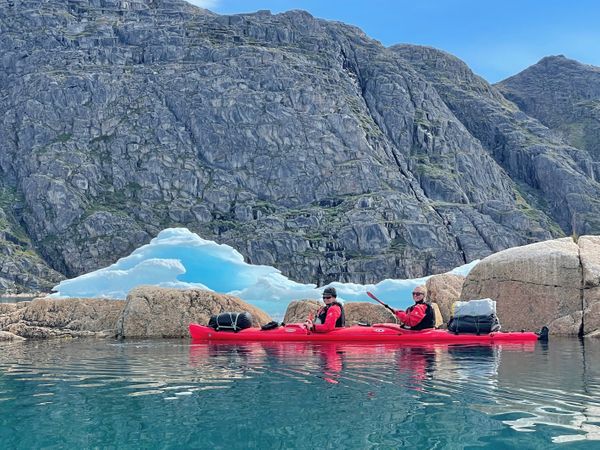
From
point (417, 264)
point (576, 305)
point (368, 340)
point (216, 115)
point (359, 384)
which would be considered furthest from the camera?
point (216, 115)

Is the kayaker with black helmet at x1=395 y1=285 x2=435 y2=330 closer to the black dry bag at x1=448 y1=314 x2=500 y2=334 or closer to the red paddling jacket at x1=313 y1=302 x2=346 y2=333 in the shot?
the black dry bag at x1=448 y1=314 x2=500 y2=334

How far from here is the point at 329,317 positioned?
2516 centimetres

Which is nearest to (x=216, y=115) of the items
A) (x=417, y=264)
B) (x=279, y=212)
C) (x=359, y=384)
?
(x=279, y=212)

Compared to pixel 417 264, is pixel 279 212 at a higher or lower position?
higher

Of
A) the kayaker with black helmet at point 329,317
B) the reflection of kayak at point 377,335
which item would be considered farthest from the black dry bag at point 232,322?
the kayaker with black helmet at point 329,317

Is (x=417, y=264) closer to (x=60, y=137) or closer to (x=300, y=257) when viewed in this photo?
(x=300, y=257)

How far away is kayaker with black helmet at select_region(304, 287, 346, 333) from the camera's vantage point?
2500 cm

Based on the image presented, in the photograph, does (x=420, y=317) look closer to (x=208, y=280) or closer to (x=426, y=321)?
(x=426, y=321)

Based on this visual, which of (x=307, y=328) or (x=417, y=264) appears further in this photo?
(x=417, y=264)

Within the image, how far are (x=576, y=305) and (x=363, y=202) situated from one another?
157m

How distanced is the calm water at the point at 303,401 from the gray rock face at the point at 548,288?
10.1 m

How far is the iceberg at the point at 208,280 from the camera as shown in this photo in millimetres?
58812

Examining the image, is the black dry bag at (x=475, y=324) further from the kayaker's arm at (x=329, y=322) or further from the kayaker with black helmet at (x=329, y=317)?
the kayaker's arm at (x=329, y=322)

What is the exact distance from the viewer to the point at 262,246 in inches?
7215
